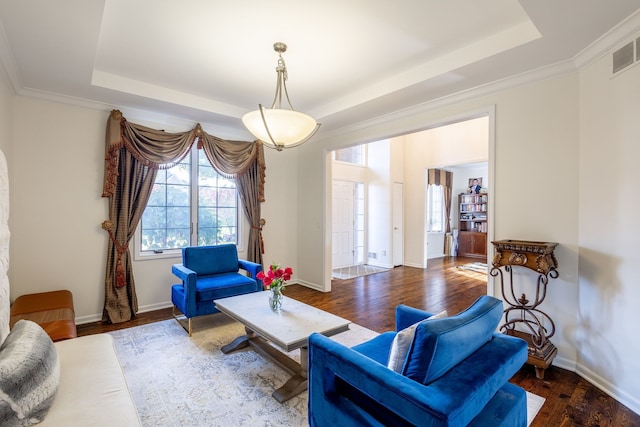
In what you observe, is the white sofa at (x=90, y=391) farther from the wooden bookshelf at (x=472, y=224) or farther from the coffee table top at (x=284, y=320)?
the wooden bookshelf at (x=472, y=224)

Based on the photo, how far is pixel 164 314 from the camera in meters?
3.79

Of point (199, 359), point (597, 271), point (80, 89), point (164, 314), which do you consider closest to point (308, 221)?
point (164, 314)

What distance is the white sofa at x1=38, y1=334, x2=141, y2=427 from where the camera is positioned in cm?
125

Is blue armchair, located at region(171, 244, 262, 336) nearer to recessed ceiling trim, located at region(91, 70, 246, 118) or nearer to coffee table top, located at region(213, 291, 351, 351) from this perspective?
coffee table top, located at region(213, 291, 351, 351)

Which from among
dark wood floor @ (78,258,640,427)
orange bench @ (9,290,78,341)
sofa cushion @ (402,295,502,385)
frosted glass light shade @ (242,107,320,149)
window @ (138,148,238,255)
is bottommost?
dark wood floor @ (78,258,640,427)

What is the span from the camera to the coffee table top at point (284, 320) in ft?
6.88

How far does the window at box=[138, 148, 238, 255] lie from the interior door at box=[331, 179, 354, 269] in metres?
2.64

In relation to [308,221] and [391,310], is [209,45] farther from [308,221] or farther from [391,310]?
[391,310]

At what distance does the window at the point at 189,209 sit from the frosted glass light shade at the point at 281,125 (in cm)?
209

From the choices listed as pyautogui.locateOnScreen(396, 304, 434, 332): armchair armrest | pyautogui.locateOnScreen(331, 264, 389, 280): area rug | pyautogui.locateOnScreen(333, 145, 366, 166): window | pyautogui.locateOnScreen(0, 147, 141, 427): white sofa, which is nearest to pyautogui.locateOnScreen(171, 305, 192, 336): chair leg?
pyautogui.locateOnScreen(0, 147, 141, 427): white sofa

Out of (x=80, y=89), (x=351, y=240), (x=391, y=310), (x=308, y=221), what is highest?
(x=80, y=89)

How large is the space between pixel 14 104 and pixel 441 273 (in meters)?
7.11

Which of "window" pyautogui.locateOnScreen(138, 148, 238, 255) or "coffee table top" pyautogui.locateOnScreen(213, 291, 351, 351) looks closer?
"coffee table top" pyautogui.locateOnScreen(213, 291, 351, 351)

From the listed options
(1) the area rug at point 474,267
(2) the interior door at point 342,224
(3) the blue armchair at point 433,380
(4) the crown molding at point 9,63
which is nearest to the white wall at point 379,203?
(2) the interior door at point 342,224
